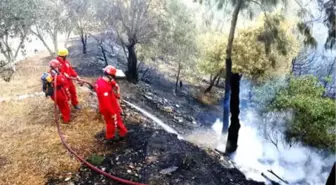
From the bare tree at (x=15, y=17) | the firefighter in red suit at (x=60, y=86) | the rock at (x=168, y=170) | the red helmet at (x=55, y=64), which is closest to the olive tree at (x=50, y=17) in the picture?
the bare tree at (x=15, y=17)

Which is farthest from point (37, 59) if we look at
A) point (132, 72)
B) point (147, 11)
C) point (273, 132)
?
point (273, 132)

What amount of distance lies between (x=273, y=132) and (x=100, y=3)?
13.1m

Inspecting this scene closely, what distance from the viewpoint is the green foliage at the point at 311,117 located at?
16969 mm

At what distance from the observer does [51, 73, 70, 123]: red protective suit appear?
1067 centimetres

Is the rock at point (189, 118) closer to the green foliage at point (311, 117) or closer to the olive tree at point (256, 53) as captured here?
the olive tree at point (256, 53)

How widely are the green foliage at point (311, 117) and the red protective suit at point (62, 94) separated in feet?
38.4

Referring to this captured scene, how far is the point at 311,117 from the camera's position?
17.2 metres

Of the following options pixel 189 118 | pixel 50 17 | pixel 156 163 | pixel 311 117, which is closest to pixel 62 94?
pixel 156 163

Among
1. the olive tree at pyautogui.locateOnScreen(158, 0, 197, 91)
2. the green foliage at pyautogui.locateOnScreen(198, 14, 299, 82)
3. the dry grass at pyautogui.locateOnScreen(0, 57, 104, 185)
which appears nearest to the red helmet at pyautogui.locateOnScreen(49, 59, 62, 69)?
the dry grass at pyautogui.locateOnScreen(0, 57, 104, 185)

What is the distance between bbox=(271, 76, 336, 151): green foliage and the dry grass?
418 inches

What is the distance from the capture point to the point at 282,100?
18812 mm

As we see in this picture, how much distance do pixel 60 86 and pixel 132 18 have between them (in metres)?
11.3

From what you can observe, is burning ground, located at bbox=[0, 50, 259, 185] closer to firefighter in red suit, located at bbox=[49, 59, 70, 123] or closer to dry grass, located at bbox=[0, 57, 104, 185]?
dry grass, located at bbox=[0, 57, 104, 185]

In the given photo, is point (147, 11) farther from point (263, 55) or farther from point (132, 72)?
point (263, 55)
